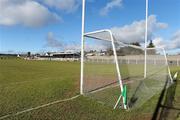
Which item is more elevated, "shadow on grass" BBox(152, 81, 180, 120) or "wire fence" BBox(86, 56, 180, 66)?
"wire fence" BBox(86, 56, 180, 66)

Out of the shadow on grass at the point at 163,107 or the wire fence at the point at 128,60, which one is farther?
the wire fence at the point at 128,60

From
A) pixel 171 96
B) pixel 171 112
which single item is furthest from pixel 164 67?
pixel 171 112

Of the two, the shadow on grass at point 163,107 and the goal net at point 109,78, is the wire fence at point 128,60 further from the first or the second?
the shadow on grass at point 163,107

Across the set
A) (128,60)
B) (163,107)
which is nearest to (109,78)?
(128,60)

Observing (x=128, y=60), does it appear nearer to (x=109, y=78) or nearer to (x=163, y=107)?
(x=109, y=78)

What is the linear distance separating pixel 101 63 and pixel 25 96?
3462mm

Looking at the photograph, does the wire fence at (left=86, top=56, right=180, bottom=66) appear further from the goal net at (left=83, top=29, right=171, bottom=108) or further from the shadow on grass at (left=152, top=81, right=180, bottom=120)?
the shadow on grass at (left=152, top=81, right=180, bottom=120)

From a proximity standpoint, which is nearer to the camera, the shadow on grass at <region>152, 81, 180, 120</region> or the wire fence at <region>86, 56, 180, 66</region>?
the shadow on grass at <region>152, 81, 180, 120</region>

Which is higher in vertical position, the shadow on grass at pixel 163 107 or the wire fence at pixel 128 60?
the wire fence at pixel 128 60

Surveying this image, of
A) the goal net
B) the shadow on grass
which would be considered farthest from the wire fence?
the shadow on grass

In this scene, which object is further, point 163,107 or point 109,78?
point 109,78

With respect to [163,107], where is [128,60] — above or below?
above

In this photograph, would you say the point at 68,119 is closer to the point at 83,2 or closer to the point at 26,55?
the point at 83,2

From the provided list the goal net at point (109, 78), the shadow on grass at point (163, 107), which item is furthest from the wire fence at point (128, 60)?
the shadow on grass at point (163, 107)
